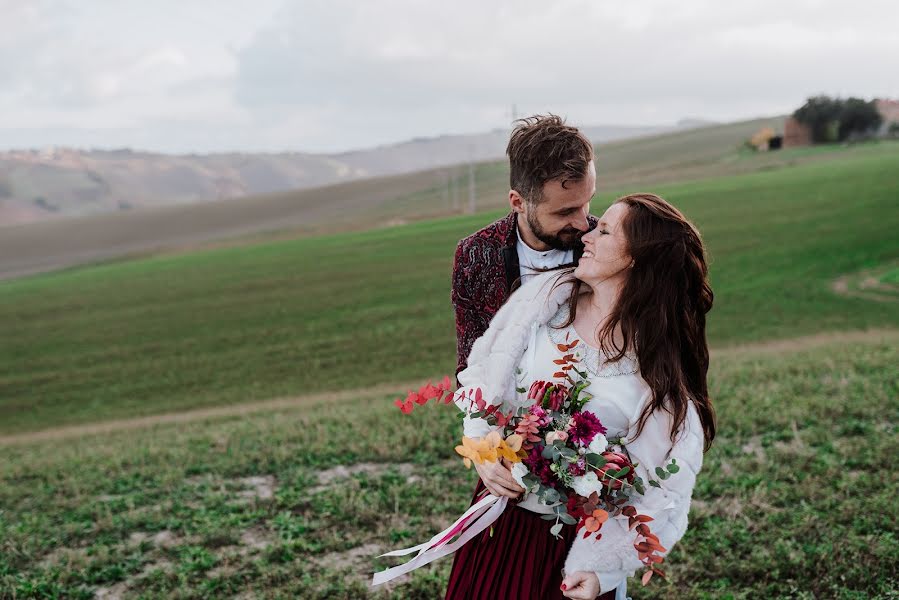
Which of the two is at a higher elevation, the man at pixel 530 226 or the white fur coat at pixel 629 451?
the man at pixel 530 226

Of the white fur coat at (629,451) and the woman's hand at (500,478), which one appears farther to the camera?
the woman's hand at (500,478)

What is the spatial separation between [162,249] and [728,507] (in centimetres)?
4440

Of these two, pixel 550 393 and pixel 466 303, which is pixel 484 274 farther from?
pixel 550 393

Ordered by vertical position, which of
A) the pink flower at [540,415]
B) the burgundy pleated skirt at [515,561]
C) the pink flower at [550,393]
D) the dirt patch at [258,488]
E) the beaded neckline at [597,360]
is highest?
the beaded neckline at [597,360]

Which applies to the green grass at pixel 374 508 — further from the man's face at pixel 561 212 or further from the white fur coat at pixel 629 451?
the man's face at pixel 561 212

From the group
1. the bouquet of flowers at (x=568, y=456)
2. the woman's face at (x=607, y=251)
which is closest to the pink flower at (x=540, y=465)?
the bouquet of flowers at (x=568, y=456)

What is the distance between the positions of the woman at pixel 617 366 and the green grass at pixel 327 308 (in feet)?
37.0

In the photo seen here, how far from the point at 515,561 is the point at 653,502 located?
585 mm

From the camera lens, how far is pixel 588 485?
2.10m

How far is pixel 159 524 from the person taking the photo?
17.4ft

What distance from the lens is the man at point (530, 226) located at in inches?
99.5

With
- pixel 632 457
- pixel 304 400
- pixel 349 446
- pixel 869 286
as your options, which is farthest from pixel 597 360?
pixel 869 286

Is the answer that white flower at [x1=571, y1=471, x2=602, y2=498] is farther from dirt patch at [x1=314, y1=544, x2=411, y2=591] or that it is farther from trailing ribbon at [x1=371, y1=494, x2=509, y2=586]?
dirt patch at [x1=314, y1=544, x2=411, y2=591]

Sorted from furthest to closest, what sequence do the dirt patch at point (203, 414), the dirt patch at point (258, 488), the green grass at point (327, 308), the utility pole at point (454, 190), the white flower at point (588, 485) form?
the utility pole at point (454, 190) < the green grass at point (327, 308) < the dirt patch at point (203, 414) < the dirt patch at point (258, 488) < the white flower at point (588, 485)
